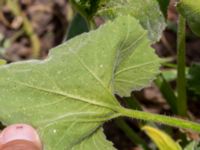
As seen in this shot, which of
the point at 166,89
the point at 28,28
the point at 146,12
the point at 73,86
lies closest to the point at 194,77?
the point at 166,89

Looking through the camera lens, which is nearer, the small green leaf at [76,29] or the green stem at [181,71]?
the green stem at [181,71]

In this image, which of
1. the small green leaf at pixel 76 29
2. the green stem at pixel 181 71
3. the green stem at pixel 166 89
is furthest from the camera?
the small green leaf at pixel 76 29

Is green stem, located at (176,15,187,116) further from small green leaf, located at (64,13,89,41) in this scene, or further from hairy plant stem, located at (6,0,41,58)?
hairy plant stem, located at (6,0,41,58)

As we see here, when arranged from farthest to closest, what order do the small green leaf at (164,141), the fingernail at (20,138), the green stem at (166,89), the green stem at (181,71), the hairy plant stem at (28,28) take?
the hairy plant stem at (28,28) < the green stem at (166,89) < the green stem at (181,71) < the small green leaf at (164,141) < the fingernail at (20,138)

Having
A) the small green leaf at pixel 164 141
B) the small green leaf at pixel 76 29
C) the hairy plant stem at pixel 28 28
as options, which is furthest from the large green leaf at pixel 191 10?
Answer: the hairy plant stem at pixel 28 28

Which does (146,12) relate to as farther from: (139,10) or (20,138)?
(20,138)

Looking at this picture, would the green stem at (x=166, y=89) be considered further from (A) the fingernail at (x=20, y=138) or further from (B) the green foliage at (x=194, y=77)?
(A) the fingernail at (x=20, y=138)

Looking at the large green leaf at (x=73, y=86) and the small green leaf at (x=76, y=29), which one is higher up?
the large green leaf at (x=73, y=86)
